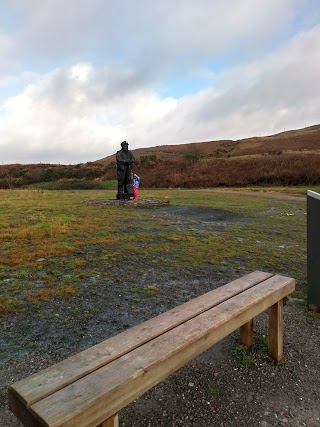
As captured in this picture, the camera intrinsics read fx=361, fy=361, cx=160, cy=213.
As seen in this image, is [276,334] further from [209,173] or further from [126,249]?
[209,173]

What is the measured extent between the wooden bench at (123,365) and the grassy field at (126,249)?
1.92 meters

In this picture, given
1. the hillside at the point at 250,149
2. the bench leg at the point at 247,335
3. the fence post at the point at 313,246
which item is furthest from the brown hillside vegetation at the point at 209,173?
the bench leg at the point at 247,335

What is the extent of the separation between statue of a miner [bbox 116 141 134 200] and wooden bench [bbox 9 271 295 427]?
442 inches

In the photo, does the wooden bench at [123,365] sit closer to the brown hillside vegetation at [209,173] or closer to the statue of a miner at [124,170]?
the statue of a miner at [124,170]

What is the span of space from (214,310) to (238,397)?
1.98 ft

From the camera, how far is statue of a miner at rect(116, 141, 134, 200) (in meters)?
13.6

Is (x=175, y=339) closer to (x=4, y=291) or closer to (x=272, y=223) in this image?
(x=4, y=291)

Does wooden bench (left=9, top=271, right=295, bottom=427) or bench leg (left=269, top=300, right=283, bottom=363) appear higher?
wooden bench (left=9, top=271, right=295, bottom=427)

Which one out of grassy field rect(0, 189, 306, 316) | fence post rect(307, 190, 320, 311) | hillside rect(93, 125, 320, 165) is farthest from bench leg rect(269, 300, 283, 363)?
hillside rect(93, 125, 320, 165)

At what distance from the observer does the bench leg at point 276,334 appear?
2846 mm

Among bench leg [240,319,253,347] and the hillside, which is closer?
bench leg [240,319,253,347]

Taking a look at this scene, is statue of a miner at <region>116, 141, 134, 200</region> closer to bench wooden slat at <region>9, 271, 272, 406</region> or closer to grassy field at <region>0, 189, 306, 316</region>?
grassy field at <region>0, 189, 306, 316</region>

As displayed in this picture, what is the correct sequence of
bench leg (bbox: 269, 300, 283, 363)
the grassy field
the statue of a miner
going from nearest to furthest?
1. bench leg (bbox: 269, 300, 283, 363)
2. the grassy field
3. the statue of a miner

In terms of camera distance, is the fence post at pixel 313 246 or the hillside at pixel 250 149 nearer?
the fence post at pixel 313 246
